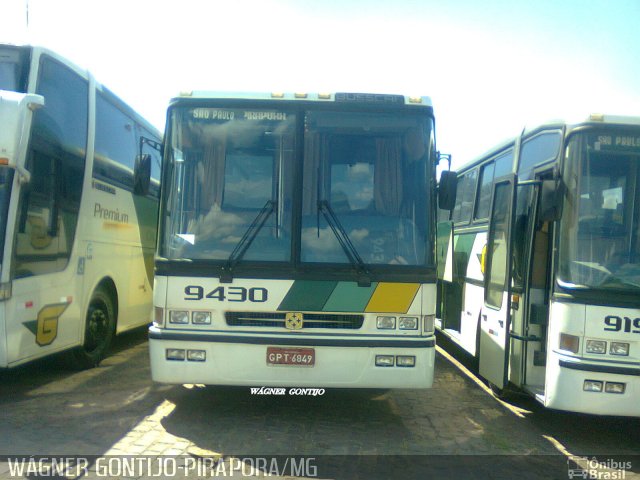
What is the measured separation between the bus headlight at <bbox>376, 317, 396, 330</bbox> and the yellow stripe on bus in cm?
8

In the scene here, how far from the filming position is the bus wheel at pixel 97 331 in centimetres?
859

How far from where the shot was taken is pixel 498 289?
297 inches

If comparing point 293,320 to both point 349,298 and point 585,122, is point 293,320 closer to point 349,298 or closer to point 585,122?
point 349,298

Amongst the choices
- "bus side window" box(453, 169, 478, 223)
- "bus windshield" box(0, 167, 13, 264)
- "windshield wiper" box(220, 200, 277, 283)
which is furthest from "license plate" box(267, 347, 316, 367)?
"bus side window" box(453, 169, 478, 223)

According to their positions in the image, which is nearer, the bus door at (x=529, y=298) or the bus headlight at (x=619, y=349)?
the bus headlight at (x=619, y=349)

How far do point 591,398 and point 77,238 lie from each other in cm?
612

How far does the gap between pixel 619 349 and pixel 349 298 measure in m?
2.51

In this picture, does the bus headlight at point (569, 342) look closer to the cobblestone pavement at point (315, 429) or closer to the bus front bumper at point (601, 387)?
the bus front bumper at point (601, 387)

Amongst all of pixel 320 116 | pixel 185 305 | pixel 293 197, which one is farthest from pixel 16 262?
pixel 320 116

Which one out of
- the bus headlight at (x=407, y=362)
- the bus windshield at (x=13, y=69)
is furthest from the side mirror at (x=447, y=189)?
the bus windshield at (x=13, y=69)

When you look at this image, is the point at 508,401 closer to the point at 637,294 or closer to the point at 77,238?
the point at 637,294

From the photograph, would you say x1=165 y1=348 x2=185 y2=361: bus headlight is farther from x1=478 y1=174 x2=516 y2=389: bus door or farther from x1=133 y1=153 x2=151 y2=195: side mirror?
x1=478 y1=174 x2=516 y2=389: bus door

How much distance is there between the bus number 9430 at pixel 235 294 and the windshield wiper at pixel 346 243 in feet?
2.90

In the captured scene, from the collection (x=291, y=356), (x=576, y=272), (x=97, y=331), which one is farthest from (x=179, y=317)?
(x=576, y=272)
